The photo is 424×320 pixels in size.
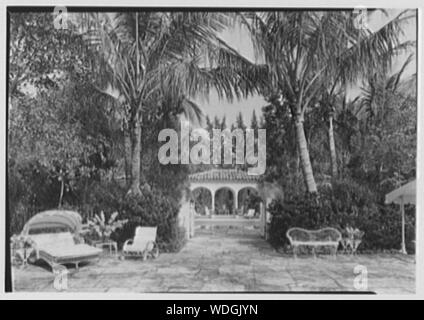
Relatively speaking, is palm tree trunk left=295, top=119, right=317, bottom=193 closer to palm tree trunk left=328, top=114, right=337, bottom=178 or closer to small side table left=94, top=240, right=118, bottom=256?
palm tree trunk left=328, top=114, right=337, bottom=178

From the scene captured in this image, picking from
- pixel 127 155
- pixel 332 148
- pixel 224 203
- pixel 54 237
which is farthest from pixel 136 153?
pixel 332 148

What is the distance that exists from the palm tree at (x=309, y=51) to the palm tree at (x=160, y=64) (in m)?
0.35

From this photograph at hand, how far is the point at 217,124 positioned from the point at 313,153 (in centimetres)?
136

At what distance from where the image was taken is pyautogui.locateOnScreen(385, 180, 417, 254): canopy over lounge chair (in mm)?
7263

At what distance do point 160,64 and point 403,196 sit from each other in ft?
12.0

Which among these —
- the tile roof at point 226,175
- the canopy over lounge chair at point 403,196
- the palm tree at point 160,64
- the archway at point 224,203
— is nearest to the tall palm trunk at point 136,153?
the palm tree at point 160,64

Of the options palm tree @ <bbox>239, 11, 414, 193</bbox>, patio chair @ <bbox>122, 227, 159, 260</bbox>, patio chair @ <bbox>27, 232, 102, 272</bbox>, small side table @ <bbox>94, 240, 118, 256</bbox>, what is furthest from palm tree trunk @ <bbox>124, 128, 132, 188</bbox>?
palm tree @ <bbox>239, 11, 414, 193</bbox>

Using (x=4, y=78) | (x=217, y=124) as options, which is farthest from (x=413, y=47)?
(x=4, y=78)

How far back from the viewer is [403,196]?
7316 mm

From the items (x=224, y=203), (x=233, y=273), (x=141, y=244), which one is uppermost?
(x=224, y=203)

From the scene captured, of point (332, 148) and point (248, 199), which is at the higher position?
point (332, 148)

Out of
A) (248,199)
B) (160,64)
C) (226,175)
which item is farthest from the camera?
(248,199)

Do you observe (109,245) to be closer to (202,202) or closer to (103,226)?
(103,226)

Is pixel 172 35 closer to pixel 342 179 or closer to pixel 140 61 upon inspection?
pixel 140 61
